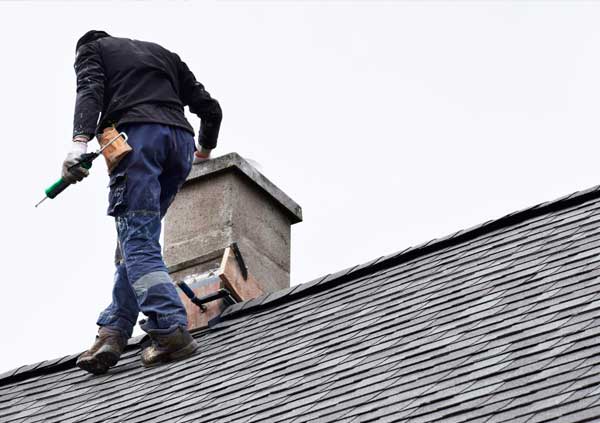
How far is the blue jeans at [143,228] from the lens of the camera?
29.3ft

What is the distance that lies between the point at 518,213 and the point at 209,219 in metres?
2.38

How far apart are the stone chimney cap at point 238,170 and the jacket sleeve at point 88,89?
4.90 ft

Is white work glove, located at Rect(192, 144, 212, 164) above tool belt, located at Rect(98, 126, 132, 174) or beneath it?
above

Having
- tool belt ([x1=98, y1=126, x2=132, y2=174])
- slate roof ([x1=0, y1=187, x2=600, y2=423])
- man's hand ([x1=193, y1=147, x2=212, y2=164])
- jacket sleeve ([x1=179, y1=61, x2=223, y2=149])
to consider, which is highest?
jacket sleeve ([x1=179, y1=61, x2=223, y2=149])

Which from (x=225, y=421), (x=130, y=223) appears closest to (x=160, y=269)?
(x=130, y=223)

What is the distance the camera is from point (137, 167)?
909cm

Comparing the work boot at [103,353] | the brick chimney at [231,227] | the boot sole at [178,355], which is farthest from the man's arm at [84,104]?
the brick chimney at [231,227]

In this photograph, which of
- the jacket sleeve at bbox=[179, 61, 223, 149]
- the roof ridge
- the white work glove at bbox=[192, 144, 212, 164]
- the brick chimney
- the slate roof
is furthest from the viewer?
the brick chimney

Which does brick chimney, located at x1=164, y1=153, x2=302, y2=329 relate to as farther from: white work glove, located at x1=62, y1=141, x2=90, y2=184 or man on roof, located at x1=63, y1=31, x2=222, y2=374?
white work glove, located at x1=62, y1=141, x2=90, y2=184

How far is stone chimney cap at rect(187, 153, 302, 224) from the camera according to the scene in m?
10.6

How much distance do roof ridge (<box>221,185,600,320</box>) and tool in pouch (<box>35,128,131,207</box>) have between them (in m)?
1.14

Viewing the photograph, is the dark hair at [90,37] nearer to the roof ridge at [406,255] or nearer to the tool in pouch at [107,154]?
the tool in pouch at [107,154]

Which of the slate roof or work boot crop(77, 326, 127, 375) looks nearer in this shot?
the slate roof

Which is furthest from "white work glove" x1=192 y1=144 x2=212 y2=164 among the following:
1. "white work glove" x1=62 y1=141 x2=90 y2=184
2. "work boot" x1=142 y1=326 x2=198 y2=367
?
"work boot" x1=142 y1=326 x2=198 y2=367
